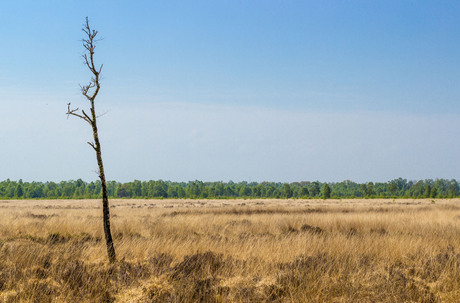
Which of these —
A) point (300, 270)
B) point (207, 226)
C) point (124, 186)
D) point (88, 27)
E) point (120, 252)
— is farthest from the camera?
point (124, 186)

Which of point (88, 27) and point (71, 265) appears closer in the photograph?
point (71, 265)

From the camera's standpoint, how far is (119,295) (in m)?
6.22

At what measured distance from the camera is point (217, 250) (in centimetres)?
991

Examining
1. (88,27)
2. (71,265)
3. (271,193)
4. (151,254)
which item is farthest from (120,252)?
(271,193)

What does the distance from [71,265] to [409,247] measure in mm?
7890

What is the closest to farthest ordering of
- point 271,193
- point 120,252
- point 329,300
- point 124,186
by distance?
1. point 329,300
2. point 120,252
3. point 271,193
4. point 124,186

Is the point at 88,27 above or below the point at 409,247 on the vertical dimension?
above

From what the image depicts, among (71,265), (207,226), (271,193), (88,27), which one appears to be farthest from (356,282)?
(271,193)

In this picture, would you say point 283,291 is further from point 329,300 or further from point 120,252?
point 120,252

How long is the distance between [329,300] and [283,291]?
71cm

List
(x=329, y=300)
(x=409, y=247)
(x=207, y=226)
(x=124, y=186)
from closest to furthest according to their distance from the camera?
(x=329, y=300), (x=409, y=247), (x=207, y=226), (x=124, y=186)

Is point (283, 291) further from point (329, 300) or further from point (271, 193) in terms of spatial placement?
point (271, 193)

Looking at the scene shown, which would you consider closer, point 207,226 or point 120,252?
point 120,252

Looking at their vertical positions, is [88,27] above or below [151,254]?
above
